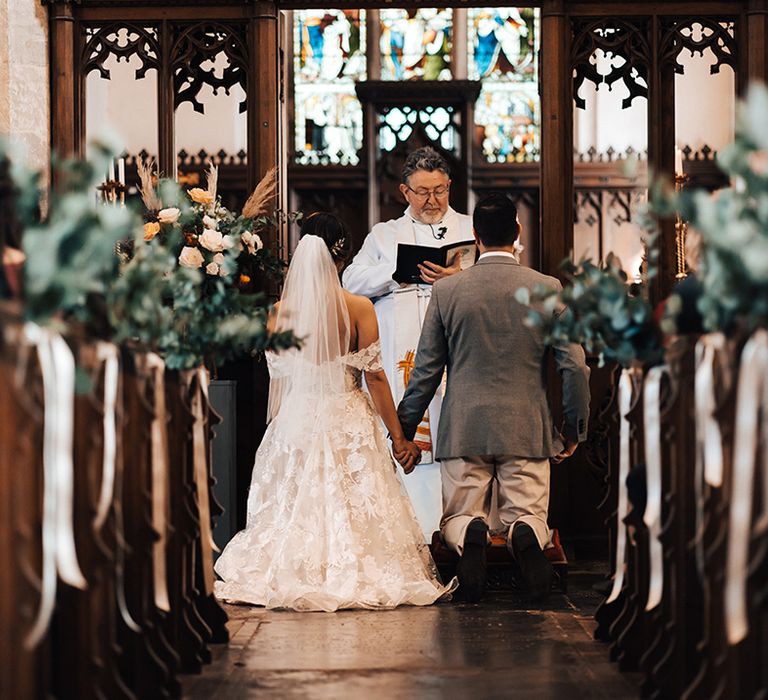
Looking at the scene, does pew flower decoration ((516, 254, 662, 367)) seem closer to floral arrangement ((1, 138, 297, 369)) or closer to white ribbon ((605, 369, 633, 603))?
white ribbon ((605, 369, 633, 603))

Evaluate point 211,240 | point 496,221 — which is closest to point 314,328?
point 496,221

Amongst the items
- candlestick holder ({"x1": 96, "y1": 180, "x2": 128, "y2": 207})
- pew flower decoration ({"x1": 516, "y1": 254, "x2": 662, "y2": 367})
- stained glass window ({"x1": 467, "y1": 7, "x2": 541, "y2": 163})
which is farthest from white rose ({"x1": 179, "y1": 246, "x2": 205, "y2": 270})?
stained glass window ({"x1": 467, "y1": 7, "x2": 541, "y2": 163})

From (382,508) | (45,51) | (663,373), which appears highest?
(45,51)

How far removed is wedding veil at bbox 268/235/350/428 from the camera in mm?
6625

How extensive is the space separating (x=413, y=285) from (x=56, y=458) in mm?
5232

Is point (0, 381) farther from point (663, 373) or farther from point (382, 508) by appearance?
point (382, 508)

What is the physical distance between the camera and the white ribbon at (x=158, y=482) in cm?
432

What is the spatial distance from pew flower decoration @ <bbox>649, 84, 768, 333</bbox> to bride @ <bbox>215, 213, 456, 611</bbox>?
10.9 feet

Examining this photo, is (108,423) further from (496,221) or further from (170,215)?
(170,215)

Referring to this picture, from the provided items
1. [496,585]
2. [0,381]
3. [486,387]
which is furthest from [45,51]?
[0,381]

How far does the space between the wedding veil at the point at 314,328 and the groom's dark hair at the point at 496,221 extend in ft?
2.43

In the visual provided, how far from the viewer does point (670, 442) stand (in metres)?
4.23

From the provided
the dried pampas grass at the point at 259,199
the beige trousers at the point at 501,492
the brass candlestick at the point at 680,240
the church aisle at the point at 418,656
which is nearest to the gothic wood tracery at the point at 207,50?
the dried pampas grass at the point at 259,199

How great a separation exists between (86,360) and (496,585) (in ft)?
11.9
